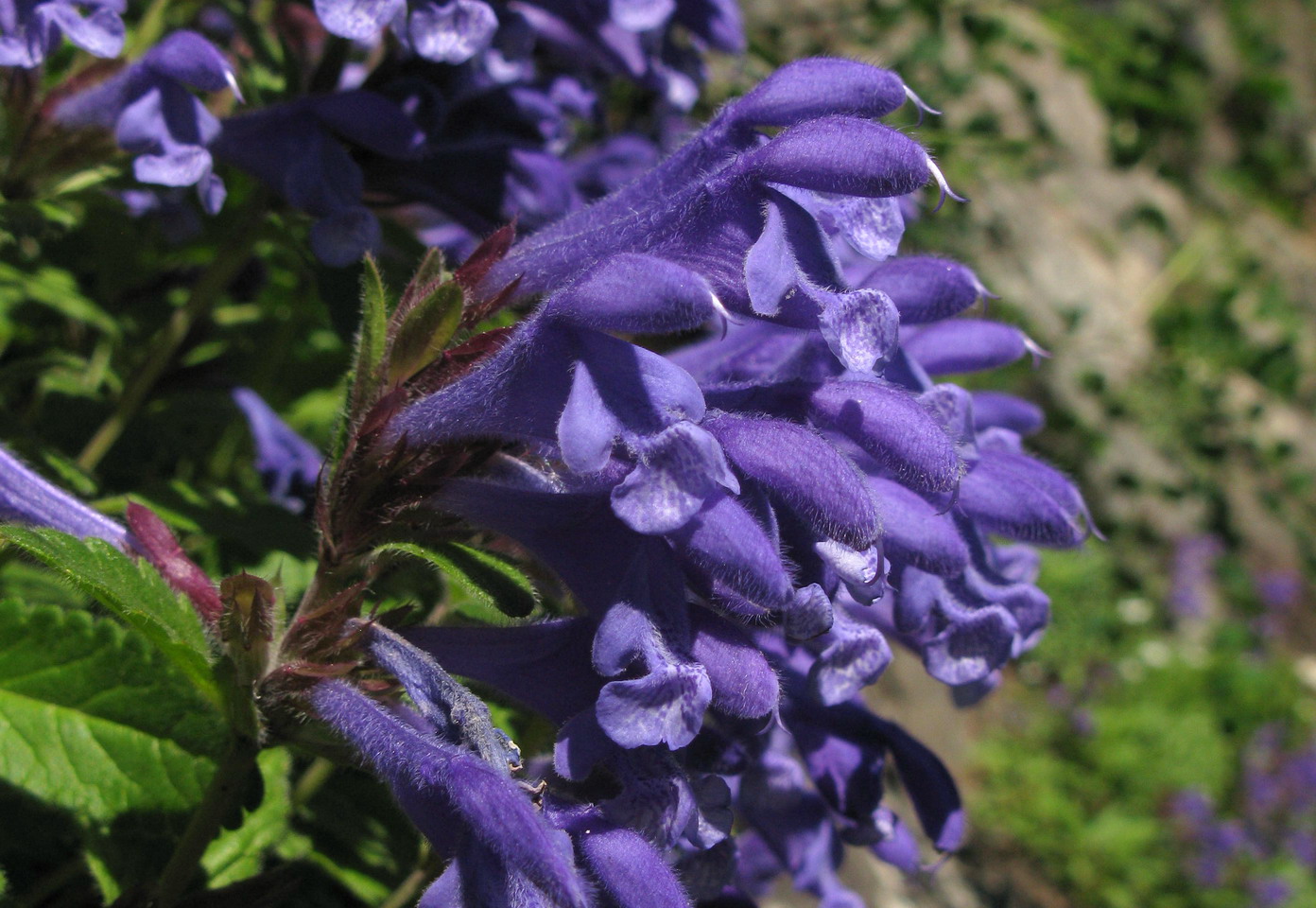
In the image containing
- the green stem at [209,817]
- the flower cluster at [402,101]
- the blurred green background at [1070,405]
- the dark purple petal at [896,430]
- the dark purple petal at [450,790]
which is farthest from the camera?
the blurred green background at [1070,405]

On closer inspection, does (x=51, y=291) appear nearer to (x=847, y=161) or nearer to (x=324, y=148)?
(x=324, y=148)

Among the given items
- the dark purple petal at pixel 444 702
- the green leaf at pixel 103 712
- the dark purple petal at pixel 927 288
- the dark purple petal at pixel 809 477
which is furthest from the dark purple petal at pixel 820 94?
the green leaf at pixel 103 712

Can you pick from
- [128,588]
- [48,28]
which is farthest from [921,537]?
[48,28]

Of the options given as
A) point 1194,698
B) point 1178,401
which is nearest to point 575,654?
point 1178,401

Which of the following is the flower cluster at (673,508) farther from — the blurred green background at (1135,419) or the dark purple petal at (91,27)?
the blurred green background at (1135,419)

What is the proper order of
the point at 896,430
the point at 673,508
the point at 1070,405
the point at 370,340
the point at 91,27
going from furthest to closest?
the point at 1070,405
the point at 91,27
the point at 370,340
the point at 896,430
the point at 673,508

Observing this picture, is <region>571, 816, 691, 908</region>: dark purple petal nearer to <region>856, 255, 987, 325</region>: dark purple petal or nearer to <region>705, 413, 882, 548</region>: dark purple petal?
<region>705, 413, 882, 548</region>: dark purple petal
